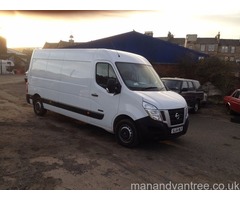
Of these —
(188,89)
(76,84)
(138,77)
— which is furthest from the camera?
(188,89)

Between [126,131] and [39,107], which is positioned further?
[39,107]

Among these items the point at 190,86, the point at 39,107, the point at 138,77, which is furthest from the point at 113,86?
the point at 190,86

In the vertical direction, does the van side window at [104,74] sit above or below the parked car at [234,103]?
above

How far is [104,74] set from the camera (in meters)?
6.75

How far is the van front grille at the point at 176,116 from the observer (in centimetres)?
609

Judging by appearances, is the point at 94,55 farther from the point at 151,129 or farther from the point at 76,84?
the point at 151,129

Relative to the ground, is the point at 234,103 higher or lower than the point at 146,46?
lower

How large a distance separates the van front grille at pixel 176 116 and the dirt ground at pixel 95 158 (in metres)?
0.77

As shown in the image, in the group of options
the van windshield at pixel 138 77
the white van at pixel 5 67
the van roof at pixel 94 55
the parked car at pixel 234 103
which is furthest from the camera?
the white van at pixel 5 67

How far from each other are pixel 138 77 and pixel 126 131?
1.55 metres

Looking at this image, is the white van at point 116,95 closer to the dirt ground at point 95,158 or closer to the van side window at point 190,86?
the dirt ground at point 95,158

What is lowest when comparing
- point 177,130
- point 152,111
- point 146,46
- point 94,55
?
point 177,130

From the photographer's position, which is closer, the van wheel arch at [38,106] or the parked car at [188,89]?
the van wheel arch at [38,106]

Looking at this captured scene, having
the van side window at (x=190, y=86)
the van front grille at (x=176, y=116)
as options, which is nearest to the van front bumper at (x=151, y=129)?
the van front grille at (x=176, y=116)
